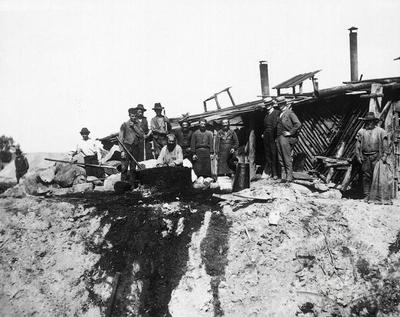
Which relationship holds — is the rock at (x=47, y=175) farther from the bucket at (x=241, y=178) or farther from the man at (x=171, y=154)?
the bucket at (x=241, y=178)

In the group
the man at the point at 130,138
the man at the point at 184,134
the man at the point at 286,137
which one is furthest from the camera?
the man at the point at 184,134

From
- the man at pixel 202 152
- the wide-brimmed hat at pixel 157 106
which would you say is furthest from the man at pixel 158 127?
the man at pixel 202 152

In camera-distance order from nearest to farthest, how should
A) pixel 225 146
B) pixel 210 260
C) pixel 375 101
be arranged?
pixel 210 260 < pixel 375 101 < pixel 225 146

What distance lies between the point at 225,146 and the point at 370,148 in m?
3.99

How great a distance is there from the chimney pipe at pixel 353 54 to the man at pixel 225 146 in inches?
196

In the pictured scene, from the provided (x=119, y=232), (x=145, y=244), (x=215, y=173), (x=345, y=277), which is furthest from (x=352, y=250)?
(x=215, y=173)

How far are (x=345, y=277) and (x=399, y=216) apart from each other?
1.80 metres

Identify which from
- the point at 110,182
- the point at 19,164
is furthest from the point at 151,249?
the point at 19,164

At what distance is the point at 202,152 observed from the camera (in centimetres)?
998

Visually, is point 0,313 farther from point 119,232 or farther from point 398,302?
point 398,302

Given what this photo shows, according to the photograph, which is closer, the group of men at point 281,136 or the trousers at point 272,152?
the group of men at point 281,136

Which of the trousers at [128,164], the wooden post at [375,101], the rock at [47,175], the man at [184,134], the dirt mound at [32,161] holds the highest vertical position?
the wooden post at [375,101]

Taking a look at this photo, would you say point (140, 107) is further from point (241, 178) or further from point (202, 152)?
point (241, 178)

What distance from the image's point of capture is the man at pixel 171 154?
898 centimetres
